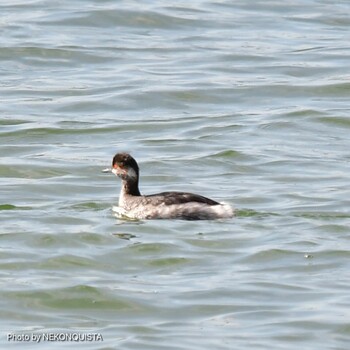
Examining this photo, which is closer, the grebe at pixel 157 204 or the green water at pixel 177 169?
the green water at pixel 177 169

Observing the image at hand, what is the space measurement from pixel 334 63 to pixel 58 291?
11641 mm

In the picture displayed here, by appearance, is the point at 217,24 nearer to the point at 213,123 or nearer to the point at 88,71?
the point at 88,71

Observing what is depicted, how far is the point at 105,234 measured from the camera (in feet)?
43.3

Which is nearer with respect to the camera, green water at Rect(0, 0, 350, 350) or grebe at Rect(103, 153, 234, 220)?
green water at Rect(0, 0, 350, 350)

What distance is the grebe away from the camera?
13.5 m

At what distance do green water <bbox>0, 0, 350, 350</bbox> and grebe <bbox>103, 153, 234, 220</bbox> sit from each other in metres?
0.13

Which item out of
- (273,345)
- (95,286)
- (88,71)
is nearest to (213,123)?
(88,71)

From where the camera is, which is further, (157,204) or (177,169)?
(177,169)

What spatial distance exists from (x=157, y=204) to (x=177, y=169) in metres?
2.42

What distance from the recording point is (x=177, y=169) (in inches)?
634

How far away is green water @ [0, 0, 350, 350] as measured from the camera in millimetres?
10984

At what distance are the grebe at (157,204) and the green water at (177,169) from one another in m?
0.13

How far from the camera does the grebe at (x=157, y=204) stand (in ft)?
44.2

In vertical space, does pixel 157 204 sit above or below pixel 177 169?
above
